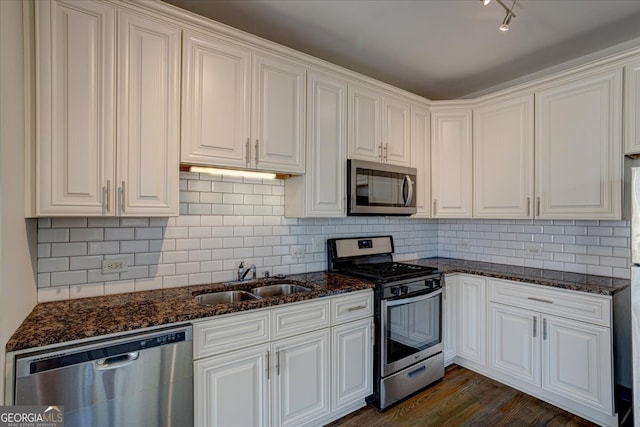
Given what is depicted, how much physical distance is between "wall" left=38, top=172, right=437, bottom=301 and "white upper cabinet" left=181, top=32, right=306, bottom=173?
33cm

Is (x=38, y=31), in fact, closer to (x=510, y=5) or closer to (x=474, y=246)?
(x=510, y=5)

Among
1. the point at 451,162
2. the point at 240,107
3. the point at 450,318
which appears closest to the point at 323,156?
the point at 240,107

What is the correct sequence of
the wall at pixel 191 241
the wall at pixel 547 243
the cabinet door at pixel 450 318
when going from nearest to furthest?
the wall at pixel 191 241 < the wall at pixel 547 243 < the cabinet door at pixel 450 318

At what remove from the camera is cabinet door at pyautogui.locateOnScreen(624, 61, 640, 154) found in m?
2.15

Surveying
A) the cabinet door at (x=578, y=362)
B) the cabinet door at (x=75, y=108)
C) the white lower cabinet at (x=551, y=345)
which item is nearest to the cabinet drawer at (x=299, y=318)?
the cabinet door at (x=75, y=108)

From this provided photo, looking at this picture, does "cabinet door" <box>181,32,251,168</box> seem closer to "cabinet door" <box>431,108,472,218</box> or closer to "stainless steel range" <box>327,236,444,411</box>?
"stainless steel range" <box>327,236,444,411</box>

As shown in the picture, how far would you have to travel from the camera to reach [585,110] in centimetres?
238

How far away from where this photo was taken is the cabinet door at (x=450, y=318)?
9.41ft

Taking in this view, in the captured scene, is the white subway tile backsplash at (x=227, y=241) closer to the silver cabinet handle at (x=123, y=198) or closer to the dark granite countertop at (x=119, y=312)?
the dark granite countertop at (x=119, y=312)

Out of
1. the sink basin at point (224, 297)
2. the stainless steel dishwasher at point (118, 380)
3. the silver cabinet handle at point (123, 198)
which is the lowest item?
the stainless steel dishwasher at point (118, 380)

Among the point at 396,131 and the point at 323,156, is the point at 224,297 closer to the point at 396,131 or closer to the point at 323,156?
the point at 323,156

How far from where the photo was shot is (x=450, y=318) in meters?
2.91

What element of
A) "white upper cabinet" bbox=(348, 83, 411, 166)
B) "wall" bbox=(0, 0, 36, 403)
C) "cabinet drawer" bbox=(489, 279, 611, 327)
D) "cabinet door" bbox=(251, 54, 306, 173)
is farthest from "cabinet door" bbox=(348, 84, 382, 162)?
"wall" bbox=(0, 0, 36, 403)

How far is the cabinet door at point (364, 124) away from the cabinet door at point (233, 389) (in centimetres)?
162
